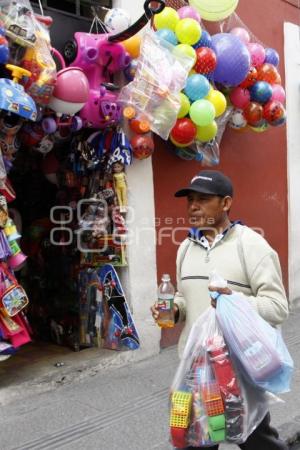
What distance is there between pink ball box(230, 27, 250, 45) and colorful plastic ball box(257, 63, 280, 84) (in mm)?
351

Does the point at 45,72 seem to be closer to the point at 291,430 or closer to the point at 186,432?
the point at 186,432

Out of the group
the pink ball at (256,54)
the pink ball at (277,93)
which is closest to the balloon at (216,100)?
the pink ball at (256,54)

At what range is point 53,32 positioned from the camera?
15.5 ft

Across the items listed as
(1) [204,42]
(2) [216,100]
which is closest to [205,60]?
(1) [204,42]

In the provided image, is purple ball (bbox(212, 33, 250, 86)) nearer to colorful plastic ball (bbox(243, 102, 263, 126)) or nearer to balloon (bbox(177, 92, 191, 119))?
colorful plastic ball (bbox(243, 102, 263, 126))

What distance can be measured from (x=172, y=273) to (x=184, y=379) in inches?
131

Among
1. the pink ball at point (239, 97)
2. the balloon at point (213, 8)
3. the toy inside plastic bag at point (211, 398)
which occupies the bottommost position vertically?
the toy inside plastic bag at point (211, 398)

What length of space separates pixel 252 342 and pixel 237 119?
401 centimetres

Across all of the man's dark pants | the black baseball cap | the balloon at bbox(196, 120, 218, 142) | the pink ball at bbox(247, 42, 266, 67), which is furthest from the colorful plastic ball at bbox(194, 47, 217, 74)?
the man's dark pants

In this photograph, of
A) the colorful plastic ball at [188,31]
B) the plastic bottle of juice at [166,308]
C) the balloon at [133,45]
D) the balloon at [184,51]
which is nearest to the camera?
the plastic bottle of juice at [166,308]

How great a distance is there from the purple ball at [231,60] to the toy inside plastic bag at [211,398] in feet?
11.5

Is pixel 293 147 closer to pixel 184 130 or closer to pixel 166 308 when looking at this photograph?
pixel 184 130

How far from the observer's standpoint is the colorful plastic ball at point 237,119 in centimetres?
589

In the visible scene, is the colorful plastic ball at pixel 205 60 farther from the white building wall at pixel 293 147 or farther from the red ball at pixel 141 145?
the white building wall at pixel 293 147
